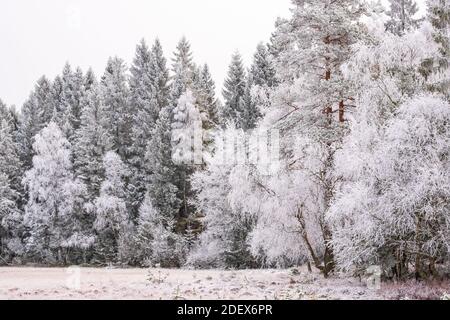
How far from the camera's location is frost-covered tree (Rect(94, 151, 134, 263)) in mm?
44969

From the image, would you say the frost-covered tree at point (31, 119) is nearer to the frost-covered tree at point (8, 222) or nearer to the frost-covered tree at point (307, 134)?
the frost-covered tree at point (8, 222)

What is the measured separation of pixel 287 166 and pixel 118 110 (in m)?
33.4

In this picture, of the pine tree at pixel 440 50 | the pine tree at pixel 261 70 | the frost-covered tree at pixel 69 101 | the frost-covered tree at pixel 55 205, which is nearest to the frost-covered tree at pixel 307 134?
the pine tree at pixel 440 50

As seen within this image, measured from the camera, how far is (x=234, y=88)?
1959 inches

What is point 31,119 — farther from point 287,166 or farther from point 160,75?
point 287,166

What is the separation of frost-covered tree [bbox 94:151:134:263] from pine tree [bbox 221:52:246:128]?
10.1 m

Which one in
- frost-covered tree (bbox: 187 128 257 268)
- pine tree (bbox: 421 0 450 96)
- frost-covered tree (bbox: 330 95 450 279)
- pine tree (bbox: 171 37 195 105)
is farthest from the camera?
pine tree (bbox: 171 37 195 105)

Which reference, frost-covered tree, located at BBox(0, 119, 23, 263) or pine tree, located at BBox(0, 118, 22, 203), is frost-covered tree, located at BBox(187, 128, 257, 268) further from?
pine tree, located at BBox(0, 118, 22, 203)

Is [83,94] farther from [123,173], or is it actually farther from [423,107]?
[423,107]

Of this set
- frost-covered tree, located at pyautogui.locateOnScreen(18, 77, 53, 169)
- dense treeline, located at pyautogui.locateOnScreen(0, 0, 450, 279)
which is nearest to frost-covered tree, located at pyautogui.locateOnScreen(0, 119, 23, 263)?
dense treeline, located at pyautogui.locateOnScreen(0, 0, 450, 279)
